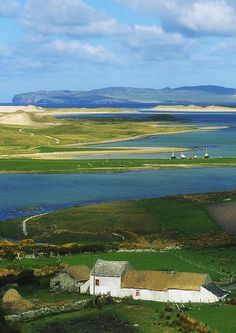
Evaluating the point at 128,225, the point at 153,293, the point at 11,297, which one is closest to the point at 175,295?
the point at 153,293

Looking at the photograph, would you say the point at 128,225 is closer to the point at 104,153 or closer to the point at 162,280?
the point at 162,280

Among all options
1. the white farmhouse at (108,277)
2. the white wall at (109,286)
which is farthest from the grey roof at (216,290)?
the white wall at (109,286)

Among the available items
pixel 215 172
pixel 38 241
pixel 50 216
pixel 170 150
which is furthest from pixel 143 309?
pixel 170 150

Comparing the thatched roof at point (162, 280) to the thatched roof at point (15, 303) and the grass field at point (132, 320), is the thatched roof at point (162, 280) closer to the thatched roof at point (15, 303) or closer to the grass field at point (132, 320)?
the grass field at point (132, 320)

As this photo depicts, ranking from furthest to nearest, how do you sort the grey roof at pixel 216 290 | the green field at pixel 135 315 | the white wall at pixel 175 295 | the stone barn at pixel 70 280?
the stone barn at pixel 70 280 < the white wall at pixel 175 295 < the grey roof at pixel 216 290 < the green field at pixel 135 315

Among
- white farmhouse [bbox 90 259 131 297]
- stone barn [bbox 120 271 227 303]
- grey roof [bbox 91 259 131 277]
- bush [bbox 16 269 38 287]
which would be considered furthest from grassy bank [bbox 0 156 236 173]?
stone barn [bbox 120 271 227 303]

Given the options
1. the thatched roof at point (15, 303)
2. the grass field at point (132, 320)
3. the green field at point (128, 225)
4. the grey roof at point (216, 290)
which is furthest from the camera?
the green field at point (128, 225)
